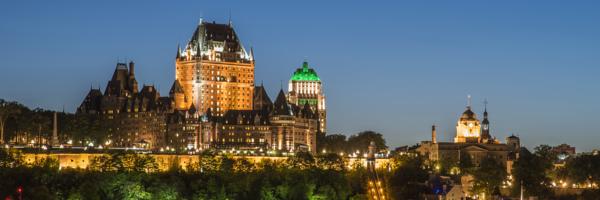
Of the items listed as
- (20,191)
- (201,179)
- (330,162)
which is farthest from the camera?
(330,162)

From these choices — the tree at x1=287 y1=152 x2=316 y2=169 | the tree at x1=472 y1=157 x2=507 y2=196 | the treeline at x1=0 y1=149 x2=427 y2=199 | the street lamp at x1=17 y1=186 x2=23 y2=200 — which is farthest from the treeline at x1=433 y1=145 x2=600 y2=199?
the street lamp at x1=17 y1=186 x2=23 y2=200

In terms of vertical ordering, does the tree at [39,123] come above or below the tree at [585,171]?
above

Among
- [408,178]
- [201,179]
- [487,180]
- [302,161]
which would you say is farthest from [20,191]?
[487,180]

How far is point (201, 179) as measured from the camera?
513 feet

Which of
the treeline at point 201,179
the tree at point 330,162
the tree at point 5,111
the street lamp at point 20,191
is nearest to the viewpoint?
the street lamp at point 20,191

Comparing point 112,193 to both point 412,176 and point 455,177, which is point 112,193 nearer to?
point 412,176

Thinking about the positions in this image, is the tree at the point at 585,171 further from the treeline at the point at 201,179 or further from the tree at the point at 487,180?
the treeline at the point at 201,179

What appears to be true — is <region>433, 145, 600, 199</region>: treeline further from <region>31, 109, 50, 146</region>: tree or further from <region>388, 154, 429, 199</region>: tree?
<region>31, 109, 50, 146</region>: tree

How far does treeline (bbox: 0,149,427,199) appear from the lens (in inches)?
5650

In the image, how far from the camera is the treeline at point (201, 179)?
144m

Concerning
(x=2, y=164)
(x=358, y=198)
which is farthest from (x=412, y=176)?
(x=2, y=164)

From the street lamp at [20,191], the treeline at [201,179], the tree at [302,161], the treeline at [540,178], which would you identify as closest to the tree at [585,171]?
the treeline at [540,178]

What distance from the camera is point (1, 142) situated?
612 feet

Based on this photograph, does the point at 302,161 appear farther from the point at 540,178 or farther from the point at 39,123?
the point at 39,123
